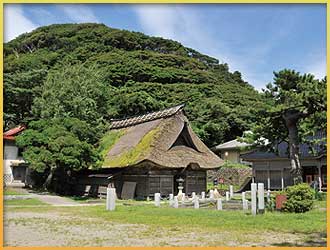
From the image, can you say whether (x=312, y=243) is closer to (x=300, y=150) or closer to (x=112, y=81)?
(x=300, y=150)

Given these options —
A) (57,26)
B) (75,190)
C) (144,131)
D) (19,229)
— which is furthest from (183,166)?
(57,26)

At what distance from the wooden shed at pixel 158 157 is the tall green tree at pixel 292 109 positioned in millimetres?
5983

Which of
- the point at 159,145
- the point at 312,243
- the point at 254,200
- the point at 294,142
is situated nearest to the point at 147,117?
the point at 159,145

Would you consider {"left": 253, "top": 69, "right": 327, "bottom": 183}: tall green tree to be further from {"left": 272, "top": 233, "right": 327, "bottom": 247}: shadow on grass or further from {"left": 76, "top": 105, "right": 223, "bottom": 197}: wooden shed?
{"left": 272, "top": 233, "right": 327, "bottom": 247}: shadow on grass

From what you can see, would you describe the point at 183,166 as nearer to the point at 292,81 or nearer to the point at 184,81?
the point at 292,81

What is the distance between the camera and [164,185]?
25.2m

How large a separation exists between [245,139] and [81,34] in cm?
5654

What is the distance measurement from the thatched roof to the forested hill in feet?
12.5

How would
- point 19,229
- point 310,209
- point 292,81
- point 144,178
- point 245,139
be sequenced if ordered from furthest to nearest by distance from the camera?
point 144,178 < point 245,139 < point 292,81 < point 310,209 < point 19,229

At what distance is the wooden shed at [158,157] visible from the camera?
24.4 meters

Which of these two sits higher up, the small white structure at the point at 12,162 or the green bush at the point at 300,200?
the small white structure at the point at 12,162

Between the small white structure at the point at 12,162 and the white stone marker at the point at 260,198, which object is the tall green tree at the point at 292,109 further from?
the small white structure at the point at 12,162

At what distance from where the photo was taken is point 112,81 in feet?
186

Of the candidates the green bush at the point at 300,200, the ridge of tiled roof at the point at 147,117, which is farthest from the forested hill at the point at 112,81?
the green bush at the point at 300,200
